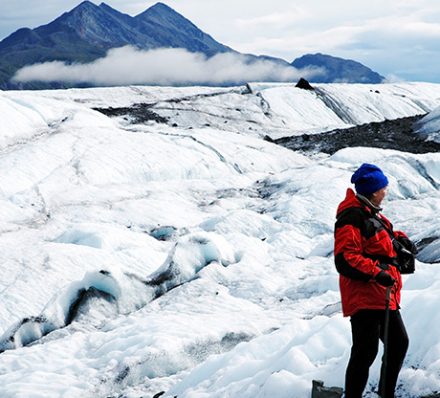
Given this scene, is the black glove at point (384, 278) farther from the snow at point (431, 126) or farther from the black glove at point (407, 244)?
the snow at point (431, 126)

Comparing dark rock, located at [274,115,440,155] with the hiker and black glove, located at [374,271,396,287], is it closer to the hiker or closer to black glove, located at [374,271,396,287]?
the hiker

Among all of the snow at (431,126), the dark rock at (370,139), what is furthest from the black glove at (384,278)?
the snow at (431,126)

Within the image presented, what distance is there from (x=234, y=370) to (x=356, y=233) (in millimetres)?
2968

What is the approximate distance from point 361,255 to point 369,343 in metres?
0.74

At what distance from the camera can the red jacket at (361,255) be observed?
4578 millimetres

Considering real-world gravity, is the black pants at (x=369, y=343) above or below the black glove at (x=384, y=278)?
below

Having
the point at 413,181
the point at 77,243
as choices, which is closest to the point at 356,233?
the point at 77,243

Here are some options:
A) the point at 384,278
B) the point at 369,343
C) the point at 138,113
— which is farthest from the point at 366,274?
the point at 138,113

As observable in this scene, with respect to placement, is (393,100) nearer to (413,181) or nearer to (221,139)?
(221,139)

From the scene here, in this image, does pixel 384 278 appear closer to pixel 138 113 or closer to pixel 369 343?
pixel 369 343

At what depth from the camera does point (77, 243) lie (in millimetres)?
14375

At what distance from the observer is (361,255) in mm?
4625

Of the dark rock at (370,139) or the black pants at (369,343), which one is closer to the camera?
the black pants at (369,343)

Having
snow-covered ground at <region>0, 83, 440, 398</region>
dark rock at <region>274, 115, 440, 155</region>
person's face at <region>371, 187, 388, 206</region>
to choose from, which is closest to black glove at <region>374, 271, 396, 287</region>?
person's face at <region>371, 187, 388, 206</region>
